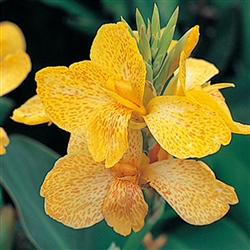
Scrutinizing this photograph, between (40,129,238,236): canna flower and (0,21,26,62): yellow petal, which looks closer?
(40,129,238,236): canna flower

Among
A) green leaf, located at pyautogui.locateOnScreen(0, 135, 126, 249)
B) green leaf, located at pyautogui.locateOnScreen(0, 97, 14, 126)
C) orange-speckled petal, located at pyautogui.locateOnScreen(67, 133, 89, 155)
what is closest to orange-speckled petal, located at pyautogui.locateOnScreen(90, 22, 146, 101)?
orange-speckled petal, located at pyautogui.locateOnScreen(67, 133, 89, 155)

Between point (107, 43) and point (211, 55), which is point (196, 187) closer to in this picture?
point (107, 43)

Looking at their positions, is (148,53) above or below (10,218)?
above

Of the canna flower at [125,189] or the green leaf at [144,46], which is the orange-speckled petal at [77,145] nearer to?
the canna flower at [125,189]

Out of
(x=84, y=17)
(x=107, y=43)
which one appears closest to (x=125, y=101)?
(x=107, y=43)

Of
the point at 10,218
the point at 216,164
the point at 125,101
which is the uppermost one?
the point at 125,101

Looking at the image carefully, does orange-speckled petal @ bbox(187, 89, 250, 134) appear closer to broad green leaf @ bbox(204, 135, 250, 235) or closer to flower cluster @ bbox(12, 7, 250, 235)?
flower cluster @ bbox(12, 7, 250, 235)

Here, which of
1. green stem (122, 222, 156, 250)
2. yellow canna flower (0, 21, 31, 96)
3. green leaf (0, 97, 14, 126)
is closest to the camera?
green stem (122, 222, 156, 250)
